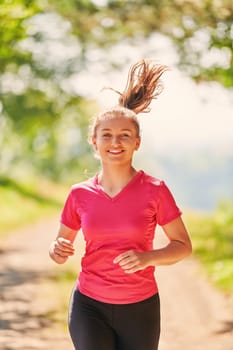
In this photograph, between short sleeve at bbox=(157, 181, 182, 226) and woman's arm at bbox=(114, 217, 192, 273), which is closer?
woman's arm at bbox=(114, 217, 192, 273)

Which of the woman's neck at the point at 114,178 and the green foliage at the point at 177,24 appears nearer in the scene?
the woman's neck at the point at 114,178

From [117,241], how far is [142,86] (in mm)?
967

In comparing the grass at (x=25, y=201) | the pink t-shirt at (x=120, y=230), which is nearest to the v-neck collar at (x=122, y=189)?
the pink t-shirt at (x=120, y=230)

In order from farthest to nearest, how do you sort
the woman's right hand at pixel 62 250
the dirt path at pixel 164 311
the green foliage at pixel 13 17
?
the green foliage at pixel 13 17 → the dirt path at pixel 164 311 → the woman's right hand at pixel 62 250

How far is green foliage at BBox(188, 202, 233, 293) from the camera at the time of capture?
11688mm

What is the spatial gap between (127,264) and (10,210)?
21.6m

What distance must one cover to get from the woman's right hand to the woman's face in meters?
0.46

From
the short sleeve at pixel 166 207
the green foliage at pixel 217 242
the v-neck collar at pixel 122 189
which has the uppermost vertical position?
the green foliage at pixel 217 242

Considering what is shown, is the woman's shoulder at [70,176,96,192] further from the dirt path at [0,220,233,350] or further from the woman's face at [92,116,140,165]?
the dirt path at [0,220,233,350]

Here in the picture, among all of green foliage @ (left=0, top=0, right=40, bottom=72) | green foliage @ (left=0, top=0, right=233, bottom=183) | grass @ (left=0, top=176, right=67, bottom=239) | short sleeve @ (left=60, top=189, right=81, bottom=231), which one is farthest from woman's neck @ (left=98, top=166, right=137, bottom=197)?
grass @ (left=0, top=176, right=67, bottom=239)

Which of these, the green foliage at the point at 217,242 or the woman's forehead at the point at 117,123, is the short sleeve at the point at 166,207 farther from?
the green foliage at the point at 217,242

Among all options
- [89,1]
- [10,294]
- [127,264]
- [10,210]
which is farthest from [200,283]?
[10,210]

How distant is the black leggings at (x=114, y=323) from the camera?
364cm

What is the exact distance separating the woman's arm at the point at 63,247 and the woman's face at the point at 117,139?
1.40ft
